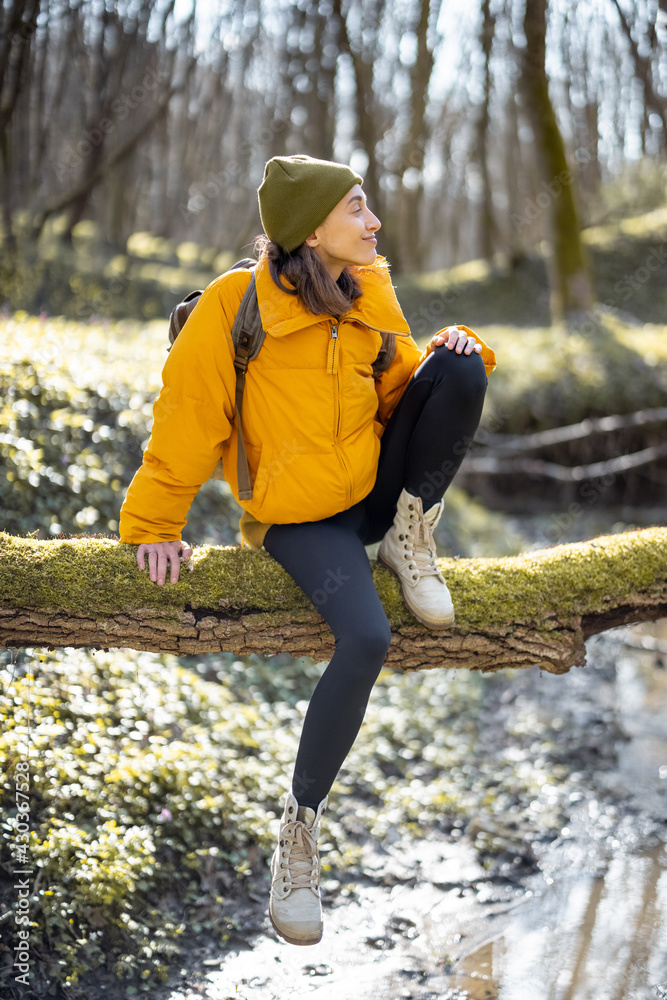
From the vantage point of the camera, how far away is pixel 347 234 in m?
2.28

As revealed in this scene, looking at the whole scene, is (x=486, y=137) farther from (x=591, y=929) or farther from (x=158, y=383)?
(x=591, y=929)

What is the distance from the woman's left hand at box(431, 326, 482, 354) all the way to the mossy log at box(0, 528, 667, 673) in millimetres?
825

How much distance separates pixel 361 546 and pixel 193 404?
72 cm

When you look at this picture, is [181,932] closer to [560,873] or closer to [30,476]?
[560,873]

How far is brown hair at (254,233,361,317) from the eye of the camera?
2.25 meters

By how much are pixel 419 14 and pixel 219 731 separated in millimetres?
12293

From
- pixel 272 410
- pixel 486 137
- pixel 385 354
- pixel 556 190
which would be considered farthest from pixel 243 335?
pixel 486 137

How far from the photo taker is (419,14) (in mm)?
11922

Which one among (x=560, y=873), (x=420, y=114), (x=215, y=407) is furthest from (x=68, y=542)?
(x=420, y=114)

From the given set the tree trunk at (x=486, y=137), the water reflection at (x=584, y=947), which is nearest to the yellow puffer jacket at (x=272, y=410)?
the water reflection at (x=584, y=947)

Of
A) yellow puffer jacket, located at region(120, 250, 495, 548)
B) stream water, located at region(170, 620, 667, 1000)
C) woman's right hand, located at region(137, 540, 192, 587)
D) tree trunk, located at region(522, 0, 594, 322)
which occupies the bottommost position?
stream water, located at region(170, 620, 667, 1000)

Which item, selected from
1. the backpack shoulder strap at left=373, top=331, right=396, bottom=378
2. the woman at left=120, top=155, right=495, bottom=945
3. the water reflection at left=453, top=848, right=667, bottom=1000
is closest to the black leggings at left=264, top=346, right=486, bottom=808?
the woman at left=120, top=155, right=495, bottom=945

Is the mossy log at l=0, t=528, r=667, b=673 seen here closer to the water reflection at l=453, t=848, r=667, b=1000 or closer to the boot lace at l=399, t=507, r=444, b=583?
the boot lace at l=399, t=507, r=444, b=583

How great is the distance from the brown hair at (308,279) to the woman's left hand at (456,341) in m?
0.31
